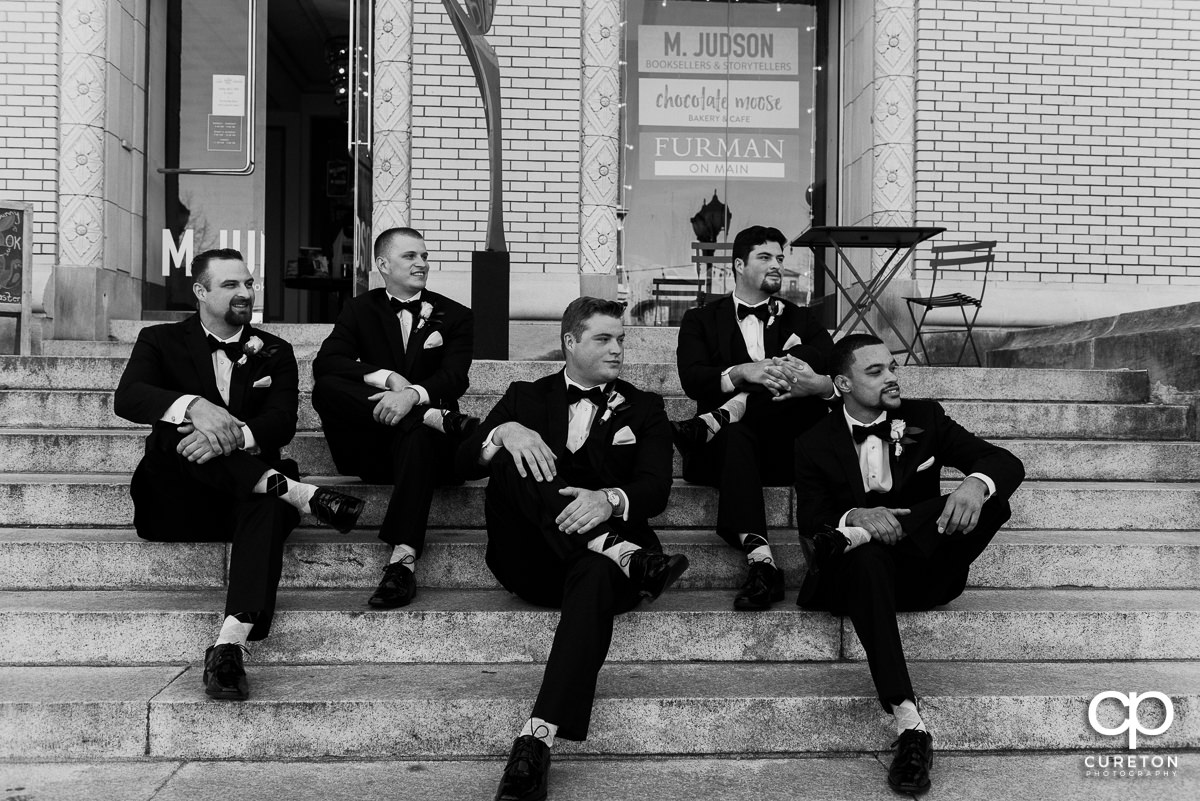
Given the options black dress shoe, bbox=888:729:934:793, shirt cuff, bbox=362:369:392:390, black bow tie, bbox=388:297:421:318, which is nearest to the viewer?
black dress shoe, bbox=888:729:934:793

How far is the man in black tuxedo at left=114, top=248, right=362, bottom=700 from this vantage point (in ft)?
12.3

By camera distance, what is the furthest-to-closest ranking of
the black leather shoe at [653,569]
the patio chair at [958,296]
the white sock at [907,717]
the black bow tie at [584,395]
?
1. the patio chair at [958,296]
2. the black bow tie at [584,395]
3. the black leather shoe at [653,569]
4. the white sock at [907,717]

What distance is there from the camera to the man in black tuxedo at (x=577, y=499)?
10.8 feet

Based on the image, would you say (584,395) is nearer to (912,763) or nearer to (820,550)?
(820,550)

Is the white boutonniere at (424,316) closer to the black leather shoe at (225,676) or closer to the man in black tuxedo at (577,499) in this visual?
the man in black tuxedo at (577,499)

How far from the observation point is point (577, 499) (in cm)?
366

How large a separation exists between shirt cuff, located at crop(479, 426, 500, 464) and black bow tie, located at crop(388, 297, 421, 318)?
1219 mm

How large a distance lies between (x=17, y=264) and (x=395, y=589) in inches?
177

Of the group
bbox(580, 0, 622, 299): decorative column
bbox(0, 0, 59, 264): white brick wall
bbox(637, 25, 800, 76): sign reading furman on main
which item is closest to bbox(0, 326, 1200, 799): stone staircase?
bbox(0, 0, 59, 264): white brick wall

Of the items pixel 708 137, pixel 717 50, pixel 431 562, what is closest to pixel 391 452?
pixel 431 562

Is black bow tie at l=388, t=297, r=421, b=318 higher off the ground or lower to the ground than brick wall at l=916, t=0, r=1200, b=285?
lower

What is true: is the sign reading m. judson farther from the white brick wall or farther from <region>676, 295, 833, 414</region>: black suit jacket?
the white brick wall

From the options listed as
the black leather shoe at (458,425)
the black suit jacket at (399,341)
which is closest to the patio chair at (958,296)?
the black suit jacket at (399,341)

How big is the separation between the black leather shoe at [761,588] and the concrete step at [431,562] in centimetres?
30
